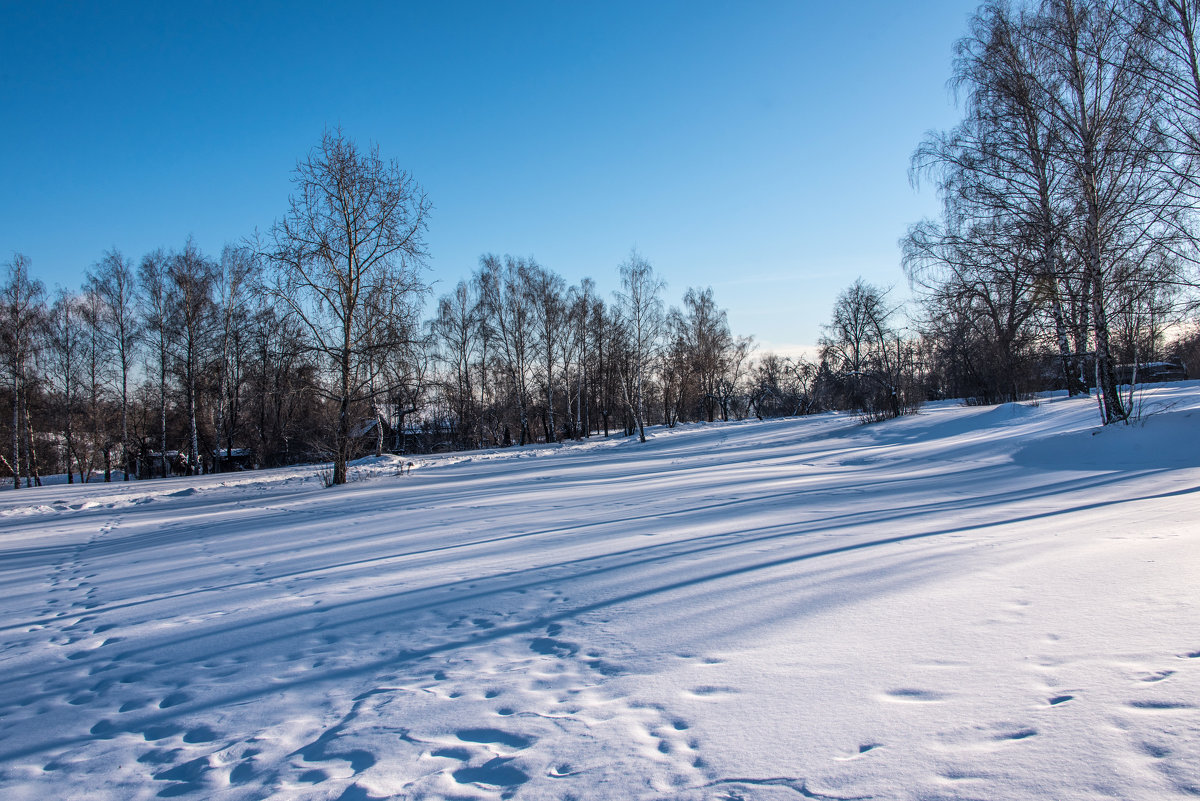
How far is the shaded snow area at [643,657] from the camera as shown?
193cm

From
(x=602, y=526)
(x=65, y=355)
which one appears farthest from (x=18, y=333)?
(x=602, y=526)

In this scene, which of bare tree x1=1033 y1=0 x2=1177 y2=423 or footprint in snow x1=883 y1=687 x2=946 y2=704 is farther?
bare tree x1=1033 y1=0 x2=1177 y2=423

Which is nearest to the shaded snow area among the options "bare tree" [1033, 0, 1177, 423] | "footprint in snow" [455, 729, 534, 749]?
"footprint in snow" [455, 729, 534, 749]

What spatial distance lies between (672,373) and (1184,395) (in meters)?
34.1

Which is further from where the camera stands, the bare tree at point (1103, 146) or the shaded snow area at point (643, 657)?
the bare tree at point (1103, 146)

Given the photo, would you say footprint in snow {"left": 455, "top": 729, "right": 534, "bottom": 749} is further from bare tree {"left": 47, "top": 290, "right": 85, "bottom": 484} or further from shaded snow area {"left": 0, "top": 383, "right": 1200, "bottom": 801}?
bare tree {"left": 47, "top": 290, "right": 85, "bottom": 484}

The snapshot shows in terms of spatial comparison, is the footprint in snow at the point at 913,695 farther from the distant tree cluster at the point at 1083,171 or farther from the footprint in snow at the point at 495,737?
the distant tree cluster at the point at 1083,171

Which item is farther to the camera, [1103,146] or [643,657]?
[1103,146]

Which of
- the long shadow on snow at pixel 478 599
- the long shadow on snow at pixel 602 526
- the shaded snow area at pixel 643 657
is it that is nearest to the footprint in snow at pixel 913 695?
the shaded snow area at pixel 643 657

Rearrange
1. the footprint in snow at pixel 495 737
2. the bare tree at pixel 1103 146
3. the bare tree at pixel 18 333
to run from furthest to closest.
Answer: the bare tree at pixel 18 333, the bare tree at pixel 1103 146, the footprint in snow at pixel 495 737

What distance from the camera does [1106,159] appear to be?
10570mm

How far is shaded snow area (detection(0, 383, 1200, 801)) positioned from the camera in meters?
1.93

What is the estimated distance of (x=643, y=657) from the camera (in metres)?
2.94

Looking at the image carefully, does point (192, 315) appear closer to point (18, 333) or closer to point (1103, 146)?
point (18, 333)
